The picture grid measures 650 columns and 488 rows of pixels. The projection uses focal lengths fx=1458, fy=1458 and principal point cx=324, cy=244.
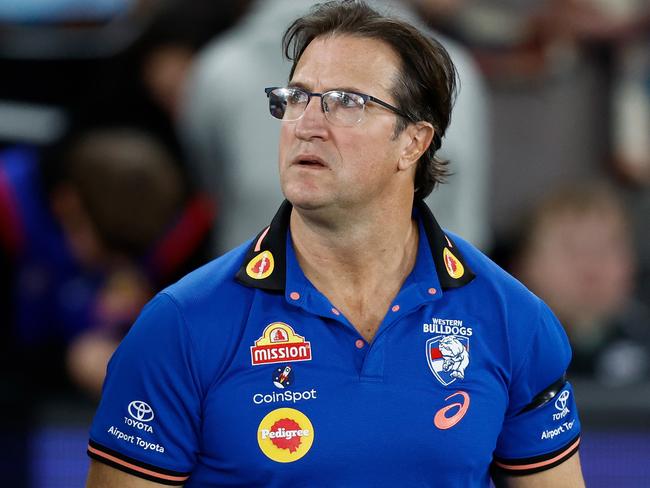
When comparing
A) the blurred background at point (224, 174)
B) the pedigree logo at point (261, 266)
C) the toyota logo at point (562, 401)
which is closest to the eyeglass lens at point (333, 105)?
the pedigree logo at point (261, 266)

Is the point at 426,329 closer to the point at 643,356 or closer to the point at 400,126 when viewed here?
the point at 400,126

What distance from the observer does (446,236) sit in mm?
3570

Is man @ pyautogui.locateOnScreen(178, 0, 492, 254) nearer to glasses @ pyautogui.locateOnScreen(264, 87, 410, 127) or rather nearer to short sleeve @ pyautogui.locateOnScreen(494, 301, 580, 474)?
short sleeve @ pyautogui.locateOnScreen(494, 301, 580, 474)

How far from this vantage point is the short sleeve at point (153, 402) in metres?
3.18

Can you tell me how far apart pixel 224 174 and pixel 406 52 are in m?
2.08

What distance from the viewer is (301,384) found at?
10.5 feet

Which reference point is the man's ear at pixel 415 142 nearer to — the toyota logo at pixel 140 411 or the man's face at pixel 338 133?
the man's face at pixel 338 133

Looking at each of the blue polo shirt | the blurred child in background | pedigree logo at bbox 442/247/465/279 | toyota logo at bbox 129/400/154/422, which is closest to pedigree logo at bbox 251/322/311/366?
the blue polo shirt

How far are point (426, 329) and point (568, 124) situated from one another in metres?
3.18

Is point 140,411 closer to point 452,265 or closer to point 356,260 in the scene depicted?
point 356,260

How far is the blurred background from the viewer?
16.6 feet

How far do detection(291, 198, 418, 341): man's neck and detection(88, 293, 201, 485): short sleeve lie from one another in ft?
1.21

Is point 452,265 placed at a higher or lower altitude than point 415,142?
lower

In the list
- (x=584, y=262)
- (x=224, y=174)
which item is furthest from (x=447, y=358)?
(x=584, y=262)
